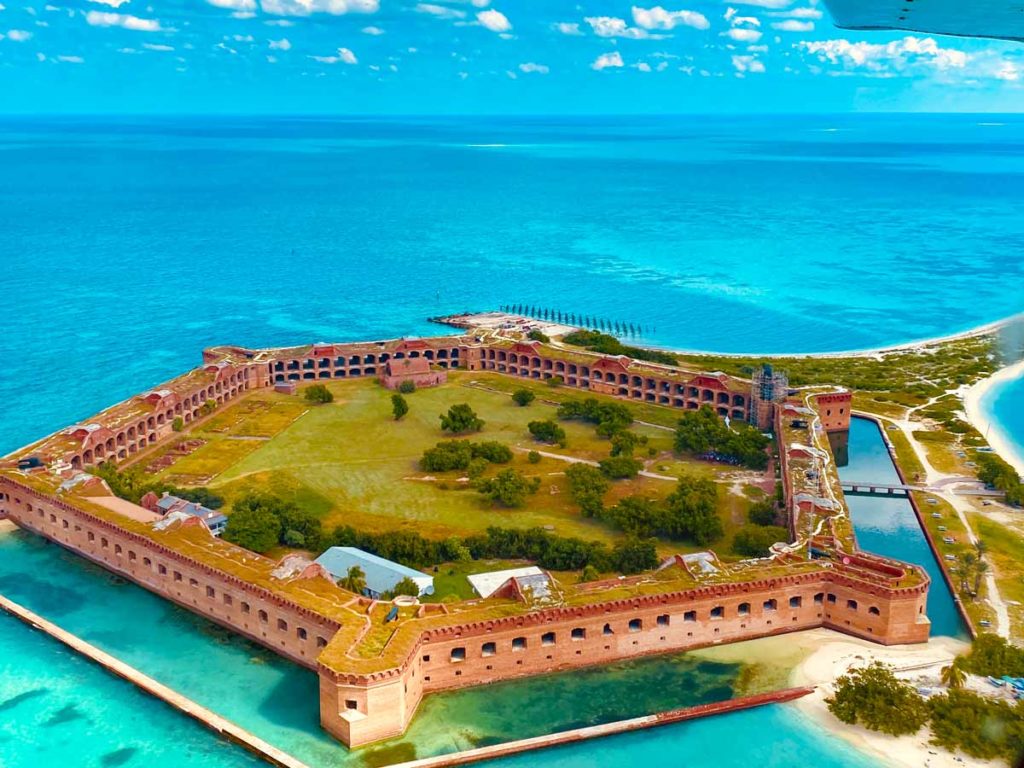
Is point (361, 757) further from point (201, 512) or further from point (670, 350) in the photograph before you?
point (670, 350)

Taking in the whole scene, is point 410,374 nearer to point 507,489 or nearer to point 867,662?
point 507,489

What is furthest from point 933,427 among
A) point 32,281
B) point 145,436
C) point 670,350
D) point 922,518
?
point 32,281

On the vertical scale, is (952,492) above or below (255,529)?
above

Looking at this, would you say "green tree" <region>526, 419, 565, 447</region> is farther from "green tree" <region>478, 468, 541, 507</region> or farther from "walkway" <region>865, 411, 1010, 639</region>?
"walkway" <region>865, 411, 1010, 639</region>

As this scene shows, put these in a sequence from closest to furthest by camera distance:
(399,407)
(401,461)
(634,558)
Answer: (634,558) < (401,461) < (399,407)

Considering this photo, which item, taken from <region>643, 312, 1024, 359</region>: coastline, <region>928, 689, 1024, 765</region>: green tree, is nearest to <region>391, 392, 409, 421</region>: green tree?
<region>643, 312, 1024, 359</region>: coastline

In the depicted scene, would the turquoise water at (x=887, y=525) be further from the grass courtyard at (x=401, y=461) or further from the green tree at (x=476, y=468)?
the green tree at (x=476, y=468)

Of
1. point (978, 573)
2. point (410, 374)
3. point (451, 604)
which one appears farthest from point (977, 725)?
point (410, 374)

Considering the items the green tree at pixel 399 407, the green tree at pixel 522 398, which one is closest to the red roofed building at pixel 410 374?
the green tree at pixel 399 407
